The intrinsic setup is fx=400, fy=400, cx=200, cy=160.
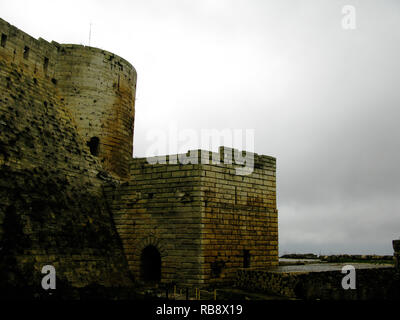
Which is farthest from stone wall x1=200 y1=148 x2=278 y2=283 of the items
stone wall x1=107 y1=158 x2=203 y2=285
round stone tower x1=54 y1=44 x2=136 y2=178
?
round stone tower x1=54 y1=44 x2=136 y2=178

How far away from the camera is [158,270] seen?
51.5ft

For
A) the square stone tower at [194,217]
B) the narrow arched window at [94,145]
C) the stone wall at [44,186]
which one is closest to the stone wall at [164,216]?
the square stone tower at [194,217]

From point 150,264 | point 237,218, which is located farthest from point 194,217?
point 150,264

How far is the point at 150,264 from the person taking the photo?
15.2 m

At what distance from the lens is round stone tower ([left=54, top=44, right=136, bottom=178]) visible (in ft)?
61.8

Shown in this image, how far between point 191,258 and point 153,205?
98.8 inches

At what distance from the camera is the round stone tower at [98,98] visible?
18.8 meters

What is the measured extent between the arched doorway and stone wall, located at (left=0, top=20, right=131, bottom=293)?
0.67 metres

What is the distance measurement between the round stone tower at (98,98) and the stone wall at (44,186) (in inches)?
22.5

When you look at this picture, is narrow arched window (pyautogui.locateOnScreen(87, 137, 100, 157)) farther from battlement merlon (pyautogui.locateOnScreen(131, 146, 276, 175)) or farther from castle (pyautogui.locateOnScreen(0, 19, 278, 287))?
battlement merlon (pyautogui.locateOnScreen(131, 146, 276, 175))

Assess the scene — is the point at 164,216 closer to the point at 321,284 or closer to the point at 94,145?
the point at 321,284
